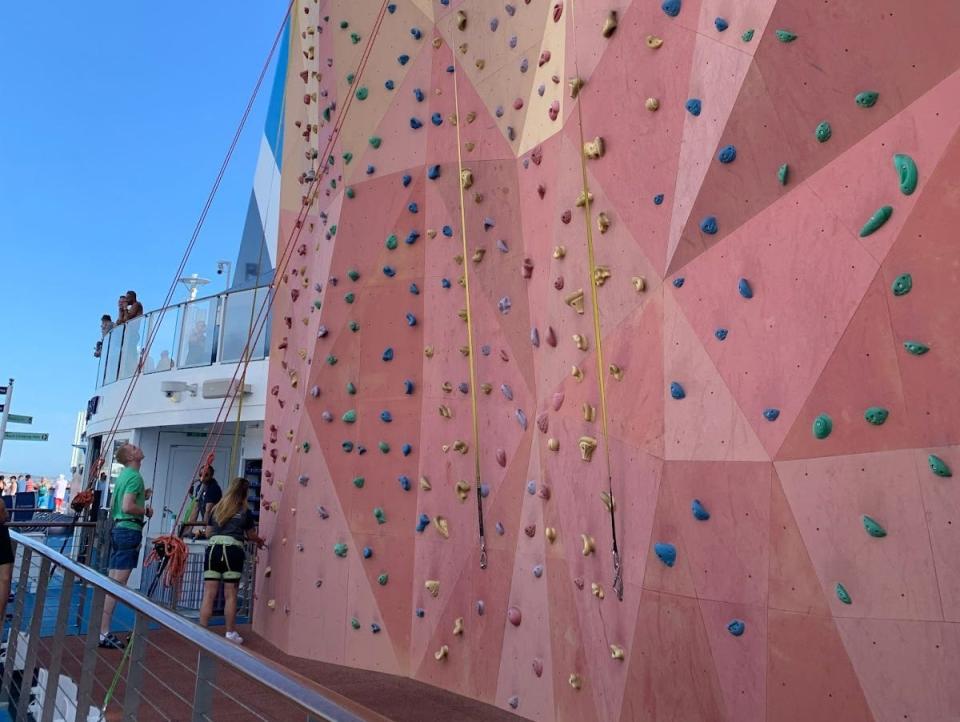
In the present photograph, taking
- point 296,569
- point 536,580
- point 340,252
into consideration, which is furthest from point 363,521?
point 340,252

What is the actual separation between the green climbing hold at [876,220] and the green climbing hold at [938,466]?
0.72 m

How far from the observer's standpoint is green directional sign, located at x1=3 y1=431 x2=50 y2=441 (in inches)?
554

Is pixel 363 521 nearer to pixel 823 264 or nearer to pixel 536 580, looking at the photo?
pixel 536 580

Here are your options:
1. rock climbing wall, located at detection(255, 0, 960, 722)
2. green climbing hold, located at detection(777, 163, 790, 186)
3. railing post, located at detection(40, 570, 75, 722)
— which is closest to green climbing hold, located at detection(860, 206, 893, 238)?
rock climbing wall, located at detection(255, 0, 960, 722)

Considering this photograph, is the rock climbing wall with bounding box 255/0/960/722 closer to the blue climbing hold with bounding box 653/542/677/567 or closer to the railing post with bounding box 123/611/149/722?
the blue climbing hold with bounding box 653/542/677/567

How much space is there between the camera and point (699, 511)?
2.93 m

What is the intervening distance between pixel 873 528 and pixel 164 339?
29.1 feet

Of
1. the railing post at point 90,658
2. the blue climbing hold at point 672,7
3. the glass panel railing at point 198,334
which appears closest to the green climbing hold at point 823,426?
the blue climbing hold at point 672,7

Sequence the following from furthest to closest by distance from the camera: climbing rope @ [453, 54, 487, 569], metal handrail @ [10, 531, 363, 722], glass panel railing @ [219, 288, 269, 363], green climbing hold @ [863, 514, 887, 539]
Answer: glass panel railing @ [219, 288, 269, 363]
climbing rope @ [453, 54, 487, 569]
green climbing hold @ [863, 514, 887, 539]
metal handrail @ [10, 531, 363, 722]

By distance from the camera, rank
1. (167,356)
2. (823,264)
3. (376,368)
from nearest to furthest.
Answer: (823,264), (376,368), (167,356)

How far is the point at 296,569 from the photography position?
488 cm

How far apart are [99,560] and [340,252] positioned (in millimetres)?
3016

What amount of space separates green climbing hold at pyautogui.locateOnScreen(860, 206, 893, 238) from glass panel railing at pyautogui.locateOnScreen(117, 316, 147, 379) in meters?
9.11

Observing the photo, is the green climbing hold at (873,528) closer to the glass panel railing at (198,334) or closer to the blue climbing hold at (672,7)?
the blue climbing hold at (672,7)
